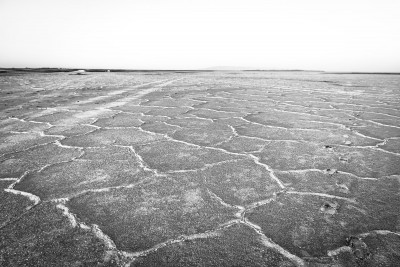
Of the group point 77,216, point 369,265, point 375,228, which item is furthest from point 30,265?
point 375,228

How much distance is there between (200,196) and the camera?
48.0 inches

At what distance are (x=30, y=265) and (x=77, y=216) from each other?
0.86 ft

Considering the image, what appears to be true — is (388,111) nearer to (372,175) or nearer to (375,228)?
(372,175)

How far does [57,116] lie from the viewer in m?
2.99

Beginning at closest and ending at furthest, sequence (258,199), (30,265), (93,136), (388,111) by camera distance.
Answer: (30,265) < (258,199) < (93,136) < (388,111)

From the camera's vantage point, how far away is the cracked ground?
87cm

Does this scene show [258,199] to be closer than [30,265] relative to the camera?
No

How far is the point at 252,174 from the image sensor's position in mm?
1453

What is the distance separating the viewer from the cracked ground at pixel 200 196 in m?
0.87

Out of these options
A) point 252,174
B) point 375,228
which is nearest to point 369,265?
point 375,228

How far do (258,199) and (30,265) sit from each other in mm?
879

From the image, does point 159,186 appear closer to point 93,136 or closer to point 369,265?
point 369,265

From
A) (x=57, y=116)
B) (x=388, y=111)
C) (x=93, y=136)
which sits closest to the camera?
(x=93, y=136)

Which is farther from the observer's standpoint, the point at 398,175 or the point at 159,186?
the point at 398,175
